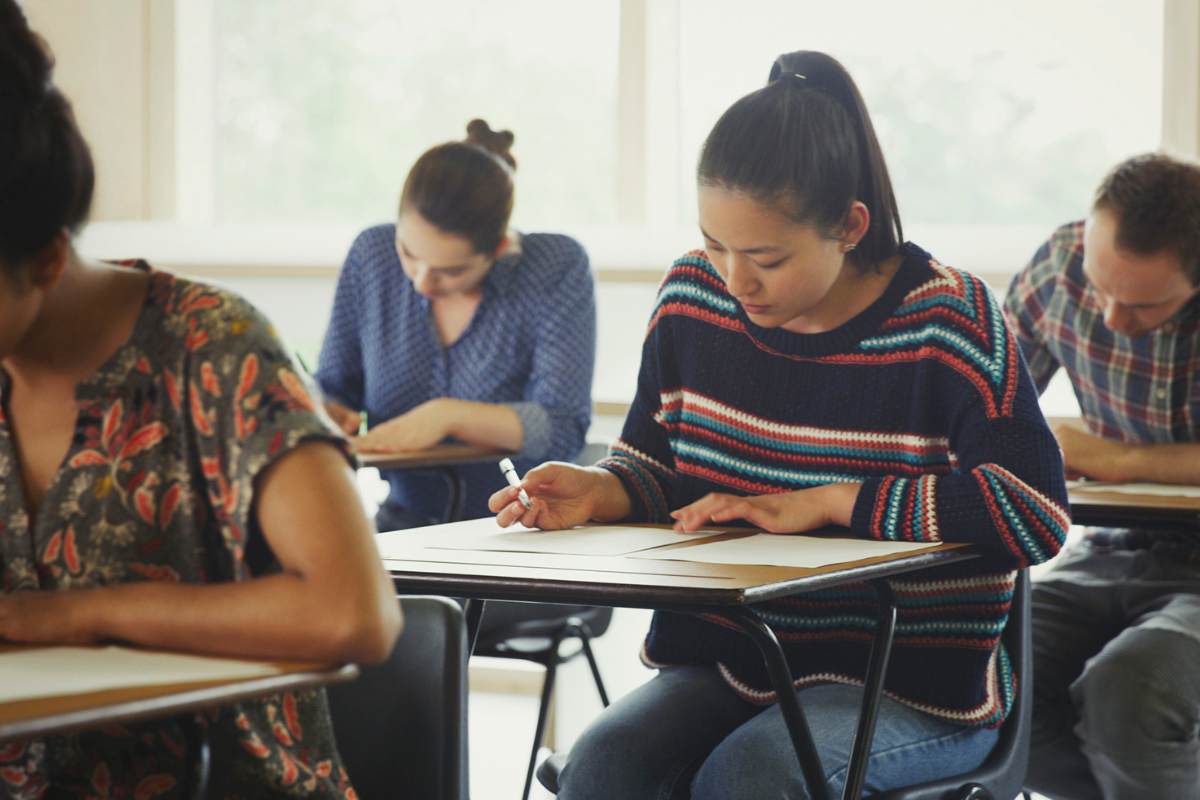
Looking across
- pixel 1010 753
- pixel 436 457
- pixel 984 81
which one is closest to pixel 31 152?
pixel 1010 753

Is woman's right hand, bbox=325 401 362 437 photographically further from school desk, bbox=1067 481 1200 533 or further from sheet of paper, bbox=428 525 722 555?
school desk, bbox=1067 481 1200 533

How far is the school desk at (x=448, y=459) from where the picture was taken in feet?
6.40

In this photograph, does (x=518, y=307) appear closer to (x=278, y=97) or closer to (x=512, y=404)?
(x=512, y=404)

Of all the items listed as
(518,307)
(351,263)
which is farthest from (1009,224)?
(351,263)

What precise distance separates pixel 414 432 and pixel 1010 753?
1.21m

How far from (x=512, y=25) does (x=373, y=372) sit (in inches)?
56.9

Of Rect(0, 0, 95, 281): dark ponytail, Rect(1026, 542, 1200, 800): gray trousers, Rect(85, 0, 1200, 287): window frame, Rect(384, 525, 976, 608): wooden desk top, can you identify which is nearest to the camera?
Rect(0, 0, 95, 281): dark ponytail

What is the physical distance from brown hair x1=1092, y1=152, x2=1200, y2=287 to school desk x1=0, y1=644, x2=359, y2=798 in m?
1.52

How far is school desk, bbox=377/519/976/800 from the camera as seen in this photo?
3.20ft

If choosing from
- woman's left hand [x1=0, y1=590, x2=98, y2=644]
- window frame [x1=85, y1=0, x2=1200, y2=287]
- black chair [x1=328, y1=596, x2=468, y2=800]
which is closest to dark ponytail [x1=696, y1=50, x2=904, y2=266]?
black chair [x1=328, y1=596, x2=468, y2=800]

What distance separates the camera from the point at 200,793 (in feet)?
2.52

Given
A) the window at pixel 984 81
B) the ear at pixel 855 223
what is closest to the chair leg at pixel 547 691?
the ear at pixel 855 223

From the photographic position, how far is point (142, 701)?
64 centimetres

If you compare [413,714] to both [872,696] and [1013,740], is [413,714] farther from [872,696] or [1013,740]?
[1013,740]
